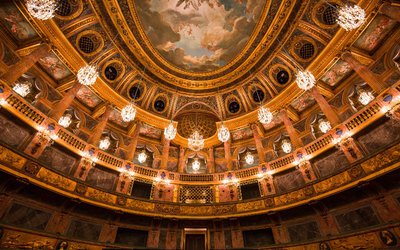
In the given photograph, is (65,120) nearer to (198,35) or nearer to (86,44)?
(86,44)

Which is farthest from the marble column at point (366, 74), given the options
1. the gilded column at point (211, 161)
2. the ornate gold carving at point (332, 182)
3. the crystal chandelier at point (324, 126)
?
the gilded column at point (211, 161)

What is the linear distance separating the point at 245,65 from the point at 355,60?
23.4 ft

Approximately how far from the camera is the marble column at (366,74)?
934cm

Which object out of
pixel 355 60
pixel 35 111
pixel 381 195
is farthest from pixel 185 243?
pixel 355 60

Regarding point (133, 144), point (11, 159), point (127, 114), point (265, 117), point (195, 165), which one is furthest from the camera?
point (195, 165)

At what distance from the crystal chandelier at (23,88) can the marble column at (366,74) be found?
19.5 m

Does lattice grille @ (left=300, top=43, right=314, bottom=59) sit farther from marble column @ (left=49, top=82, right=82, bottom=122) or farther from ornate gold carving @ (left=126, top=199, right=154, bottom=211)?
marble column @ (left=49, top=82, right=82, bottom=122)

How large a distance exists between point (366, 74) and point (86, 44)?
55.9ft

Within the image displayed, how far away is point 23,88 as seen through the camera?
11.5m

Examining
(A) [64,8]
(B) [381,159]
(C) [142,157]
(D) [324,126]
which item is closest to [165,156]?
(C) [142,157]

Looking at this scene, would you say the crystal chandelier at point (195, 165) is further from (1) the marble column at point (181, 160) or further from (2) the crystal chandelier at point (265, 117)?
(2) the crystal chandelier at point (265, 117)

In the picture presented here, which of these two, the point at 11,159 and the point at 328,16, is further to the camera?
the point at 328,16

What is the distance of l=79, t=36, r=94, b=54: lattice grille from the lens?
1256cm

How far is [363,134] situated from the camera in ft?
31.5
